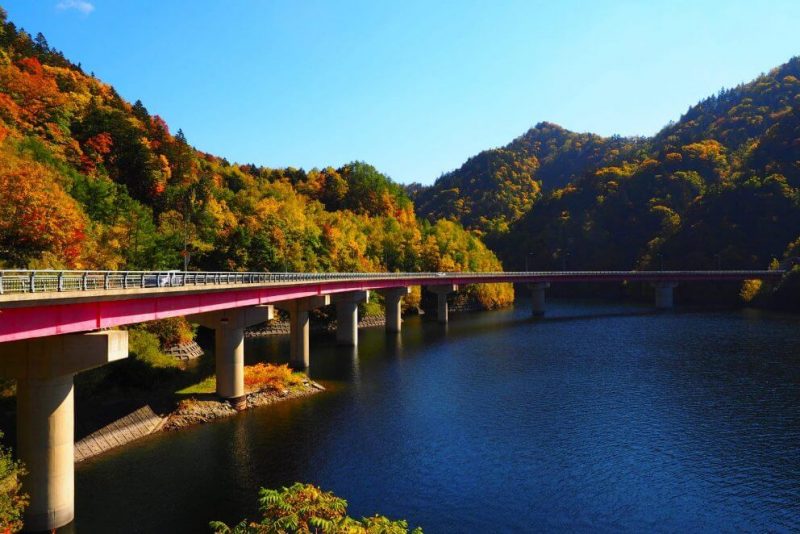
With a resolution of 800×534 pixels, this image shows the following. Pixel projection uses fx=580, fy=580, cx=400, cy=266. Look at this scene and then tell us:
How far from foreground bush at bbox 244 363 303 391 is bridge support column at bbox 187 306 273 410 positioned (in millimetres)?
2971

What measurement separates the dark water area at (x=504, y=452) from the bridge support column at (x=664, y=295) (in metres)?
81.9

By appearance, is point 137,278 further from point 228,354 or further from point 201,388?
point 201,388

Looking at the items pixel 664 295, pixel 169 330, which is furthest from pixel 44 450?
pixel 664 295

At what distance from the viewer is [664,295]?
14838 cm

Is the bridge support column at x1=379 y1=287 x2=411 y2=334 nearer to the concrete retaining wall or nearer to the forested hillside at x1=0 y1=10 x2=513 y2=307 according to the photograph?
the forested hillside at x1=0 y1=10 x2=513 y2=307

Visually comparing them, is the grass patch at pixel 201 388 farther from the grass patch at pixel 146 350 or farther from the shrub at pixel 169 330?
the shrub at pixel 169 330

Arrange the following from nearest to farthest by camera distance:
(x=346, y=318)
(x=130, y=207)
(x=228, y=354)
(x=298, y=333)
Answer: (x=228, y=354)
(x=298, y=333)
(x=130, y=207)
(x=346, y=318)

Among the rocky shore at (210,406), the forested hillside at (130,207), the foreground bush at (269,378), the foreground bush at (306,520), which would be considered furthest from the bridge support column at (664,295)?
the foreground bush at (306,520)

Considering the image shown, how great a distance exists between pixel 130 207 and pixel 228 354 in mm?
44684

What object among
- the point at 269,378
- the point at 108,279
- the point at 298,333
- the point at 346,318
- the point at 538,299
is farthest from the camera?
the point at 538,299

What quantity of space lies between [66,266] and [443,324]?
7585cm

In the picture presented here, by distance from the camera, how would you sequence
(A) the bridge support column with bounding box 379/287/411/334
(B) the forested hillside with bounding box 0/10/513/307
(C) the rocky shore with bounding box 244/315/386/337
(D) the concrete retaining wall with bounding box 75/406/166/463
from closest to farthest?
1. (D) the concrete retaining wall with bounding box 75/406/166/463
2. (B) the forested hillside with bounding box 0/10/513/307
3. (C) the rocky shore with bounding box 244/315/386/337
4. (A) the bridge support column with bounding box 379/287/411/334

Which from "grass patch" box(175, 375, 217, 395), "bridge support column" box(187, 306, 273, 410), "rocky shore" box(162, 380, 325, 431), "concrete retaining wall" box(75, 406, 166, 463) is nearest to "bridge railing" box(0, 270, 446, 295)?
"bridge support column" box(187, 306, 273, 410)

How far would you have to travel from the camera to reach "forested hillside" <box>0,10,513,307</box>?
161ft
